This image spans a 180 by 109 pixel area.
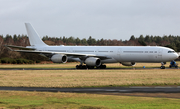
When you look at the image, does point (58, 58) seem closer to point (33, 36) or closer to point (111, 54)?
point (111, 54)

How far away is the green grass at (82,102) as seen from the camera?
49.3 feet

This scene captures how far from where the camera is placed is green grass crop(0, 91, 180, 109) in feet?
49.3

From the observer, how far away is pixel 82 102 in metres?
16.3

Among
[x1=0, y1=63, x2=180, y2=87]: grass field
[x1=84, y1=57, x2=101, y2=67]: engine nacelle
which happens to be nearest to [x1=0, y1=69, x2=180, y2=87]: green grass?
[x1=0, y1=63, x2=180, y2=87]: grass field

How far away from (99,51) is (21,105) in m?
37.3

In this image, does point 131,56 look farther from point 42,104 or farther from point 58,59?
point 42,104

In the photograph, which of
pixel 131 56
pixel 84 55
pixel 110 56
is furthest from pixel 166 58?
pixel 84 55

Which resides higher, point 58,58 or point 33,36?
point 33,36

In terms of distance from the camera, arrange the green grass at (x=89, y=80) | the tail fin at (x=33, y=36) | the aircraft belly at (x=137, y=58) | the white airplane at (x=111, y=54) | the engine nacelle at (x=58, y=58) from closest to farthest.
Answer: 1. the green grass at (x=89, y=80)
2. the white airplane at (x=111, y=54)
3. the aircraft belly at (x=137, y=58)
4. the engine nacelle at (x=58, y=58)
5. the tail fin at (x=33, y=36)

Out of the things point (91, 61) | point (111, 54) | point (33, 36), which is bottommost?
point (91, 61)

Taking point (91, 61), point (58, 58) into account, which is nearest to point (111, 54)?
point (91, 61)

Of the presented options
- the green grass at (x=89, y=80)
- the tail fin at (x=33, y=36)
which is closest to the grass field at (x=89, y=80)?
the green grass at (x=89, y=80)

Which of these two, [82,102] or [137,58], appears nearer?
[82,102]

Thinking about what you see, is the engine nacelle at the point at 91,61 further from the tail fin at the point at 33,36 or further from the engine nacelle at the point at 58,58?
the tail fin at the point at 33,36
